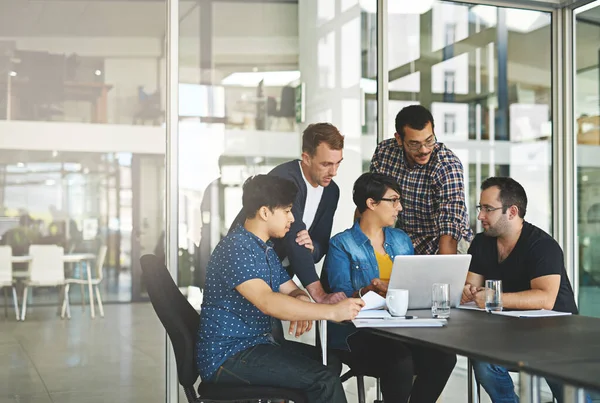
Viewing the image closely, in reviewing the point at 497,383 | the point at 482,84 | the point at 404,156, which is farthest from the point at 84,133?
the point at 482,84

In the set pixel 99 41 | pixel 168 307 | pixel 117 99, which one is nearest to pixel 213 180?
pixel 117 99

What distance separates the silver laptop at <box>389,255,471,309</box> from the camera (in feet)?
10.4

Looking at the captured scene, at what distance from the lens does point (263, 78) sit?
4789mm

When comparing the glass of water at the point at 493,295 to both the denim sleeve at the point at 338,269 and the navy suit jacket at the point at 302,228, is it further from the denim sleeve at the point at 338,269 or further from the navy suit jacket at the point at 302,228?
the navy suit jacket at the point at 302,228

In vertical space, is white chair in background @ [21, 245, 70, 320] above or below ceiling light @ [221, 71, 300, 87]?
below

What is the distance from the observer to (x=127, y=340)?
4477 mm

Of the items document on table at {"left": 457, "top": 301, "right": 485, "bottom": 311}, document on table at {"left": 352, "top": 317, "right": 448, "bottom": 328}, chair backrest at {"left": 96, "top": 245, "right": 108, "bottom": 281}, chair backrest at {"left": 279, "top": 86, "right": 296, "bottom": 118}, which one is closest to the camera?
document on table at {"left": 352, "top": 317, "right": 448, "bottom": 328}

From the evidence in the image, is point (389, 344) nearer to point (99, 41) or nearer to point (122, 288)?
point (122, 288)

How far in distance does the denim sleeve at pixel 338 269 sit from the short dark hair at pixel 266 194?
0.53 meters

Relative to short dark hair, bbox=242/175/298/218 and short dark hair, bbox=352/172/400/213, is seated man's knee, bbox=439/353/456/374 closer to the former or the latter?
short dark hair, bbox=352/172/400/213

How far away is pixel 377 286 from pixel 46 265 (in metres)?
1.91

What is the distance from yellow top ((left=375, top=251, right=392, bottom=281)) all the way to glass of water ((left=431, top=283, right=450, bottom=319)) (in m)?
0.57

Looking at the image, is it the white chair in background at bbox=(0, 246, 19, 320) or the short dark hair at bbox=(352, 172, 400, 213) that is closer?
the short dark hair at bbox=(352, 172, 400, 213)

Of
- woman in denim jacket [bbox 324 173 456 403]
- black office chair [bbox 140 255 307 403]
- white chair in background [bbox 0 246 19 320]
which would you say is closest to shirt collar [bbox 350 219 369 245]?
woman in denim jacket [bbox 324 173 456 403]
